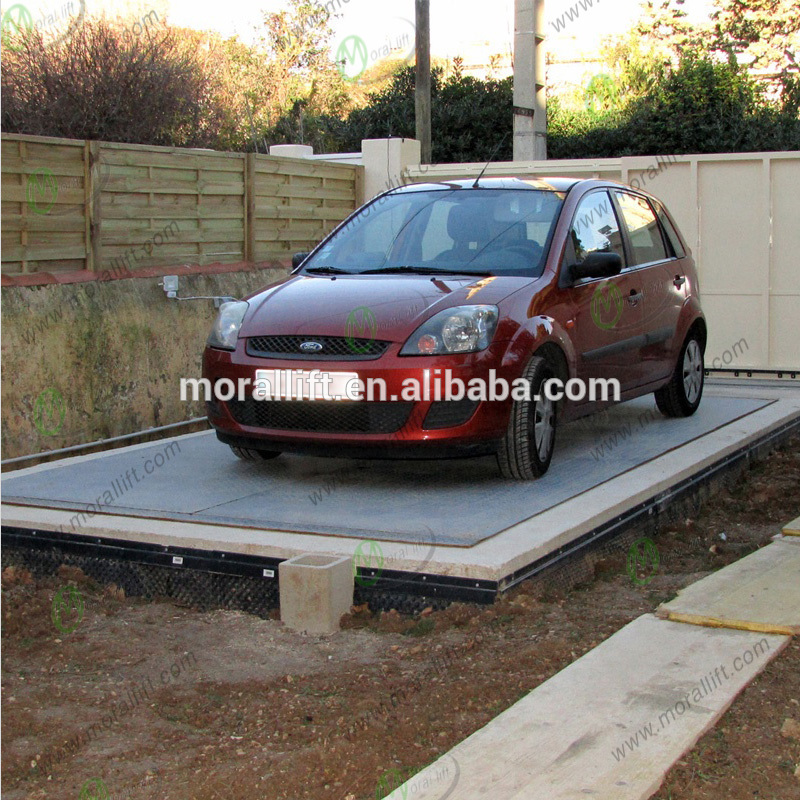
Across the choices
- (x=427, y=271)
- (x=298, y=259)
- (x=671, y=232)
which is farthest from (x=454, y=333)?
(x=671, y=232)

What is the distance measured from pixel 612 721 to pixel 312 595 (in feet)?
5.13

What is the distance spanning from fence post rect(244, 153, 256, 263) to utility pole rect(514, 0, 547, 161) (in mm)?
4021

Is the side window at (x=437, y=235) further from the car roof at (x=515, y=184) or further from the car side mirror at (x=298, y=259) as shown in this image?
the car side mirror at (x=298, y=259)

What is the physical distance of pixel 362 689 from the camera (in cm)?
411

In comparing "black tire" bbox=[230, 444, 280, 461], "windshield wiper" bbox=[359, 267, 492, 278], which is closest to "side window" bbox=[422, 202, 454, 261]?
"windshield wiper" bbox=[359, 267, 492, 278]

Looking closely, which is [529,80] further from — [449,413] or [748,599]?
[748,599]

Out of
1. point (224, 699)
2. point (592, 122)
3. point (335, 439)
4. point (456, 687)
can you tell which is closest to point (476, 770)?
point (456, 687)

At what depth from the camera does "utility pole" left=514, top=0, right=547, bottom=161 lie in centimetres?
1400

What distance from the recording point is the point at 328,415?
6.01 metres

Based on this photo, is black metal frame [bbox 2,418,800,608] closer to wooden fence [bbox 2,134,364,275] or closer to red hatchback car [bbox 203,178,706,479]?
red hatchback car [bbox 203,178,706,479]

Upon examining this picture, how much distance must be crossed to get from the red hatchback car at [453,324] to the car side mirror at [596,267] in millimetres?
11

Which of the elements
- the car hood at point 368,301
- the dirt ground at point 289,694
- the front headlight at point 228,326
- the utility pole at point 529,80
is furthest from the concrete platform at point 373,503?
the utility pole at point 529,80

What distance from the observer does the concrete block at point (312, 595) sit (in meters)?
4.75

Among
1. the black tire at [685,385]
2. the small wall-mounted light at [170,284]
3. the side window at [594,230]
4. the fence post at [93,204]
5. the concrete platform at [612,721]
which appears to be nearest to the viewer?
the concrete platform at [612,721]
